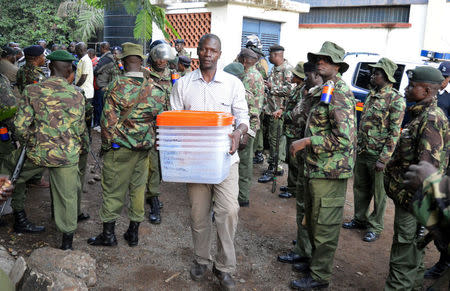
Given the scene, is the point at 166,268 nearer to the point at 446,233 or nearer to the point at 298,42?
the point at 446,233

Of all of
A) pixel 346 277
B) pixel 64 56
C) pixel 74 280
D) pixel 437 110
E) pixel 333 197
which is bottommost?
pixel 346 277

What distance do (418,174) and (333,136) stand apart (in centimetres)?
147

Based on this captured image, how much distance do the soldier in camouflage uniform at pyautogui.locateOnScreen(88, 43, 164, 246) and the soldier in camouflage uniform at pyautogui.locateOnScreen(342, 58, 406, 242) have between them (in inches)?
97.8

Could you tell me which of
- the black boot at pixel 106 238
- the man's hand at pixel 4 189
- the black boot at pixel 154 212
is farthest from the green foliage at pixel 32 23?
the man's hand at pixel 4 189

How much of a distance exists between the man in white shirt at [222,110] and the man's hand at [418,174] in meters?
1.57

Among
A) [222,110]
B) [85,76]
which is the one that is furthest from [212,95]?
[85,76]

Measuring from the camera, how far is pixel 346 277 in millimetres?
3932

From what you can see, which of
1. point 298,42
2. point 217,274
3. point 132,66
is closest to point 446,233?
point 217,274

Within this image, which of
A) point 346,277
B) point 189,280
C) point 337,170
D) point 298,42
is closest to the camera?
point 337,170

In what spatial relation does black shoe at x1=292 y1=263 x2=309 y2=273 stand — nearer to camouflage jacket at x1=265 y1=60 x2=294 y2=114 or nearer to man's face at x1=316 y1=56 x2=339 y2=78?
man's face at x1=316 y1=56 x2=339 y2=78

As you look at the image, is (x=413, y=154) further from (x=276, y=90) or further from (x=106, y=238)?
(x=276, y=90)

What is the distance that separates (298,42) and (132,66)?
996 cm

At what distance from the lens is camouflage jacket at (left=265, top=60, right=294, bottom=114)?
7074 mm

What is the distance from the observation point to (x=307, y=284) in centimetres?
358
